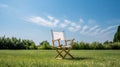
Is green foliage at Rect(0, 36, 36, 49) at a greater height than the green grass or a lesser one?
greater

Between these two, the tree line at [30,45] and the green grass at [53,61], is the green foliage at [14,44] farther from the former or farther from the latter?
the green grass at [53,61]

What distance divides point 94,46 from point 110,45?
63.4 inches

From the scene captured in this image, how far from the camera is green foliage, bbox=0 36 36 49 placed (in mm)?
18812

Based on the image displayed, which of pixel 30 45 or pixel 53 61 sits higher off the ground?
pixel 30 45

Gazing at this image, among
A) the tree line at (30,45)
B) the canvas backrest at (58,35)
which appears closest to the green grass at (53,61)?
the canvas backrest at (58,35)

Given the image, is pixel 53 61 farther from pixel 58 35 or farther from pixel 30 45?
pixel 30 45

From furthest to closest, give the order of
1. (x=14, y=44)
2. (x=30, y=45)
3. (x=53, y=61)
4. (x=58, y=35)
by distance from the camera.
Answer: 1. (x=30, y=45)
2. (x=14, y=44)
3. (x=58, y=35)
4. (x=53, y=61)

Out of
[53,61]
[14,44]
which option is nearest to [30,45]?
[14,44]

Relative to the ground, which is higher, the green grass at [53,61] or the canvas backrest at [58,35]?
the canvas backrest at [58,35]

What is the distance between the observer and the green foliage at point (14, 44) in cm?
1881

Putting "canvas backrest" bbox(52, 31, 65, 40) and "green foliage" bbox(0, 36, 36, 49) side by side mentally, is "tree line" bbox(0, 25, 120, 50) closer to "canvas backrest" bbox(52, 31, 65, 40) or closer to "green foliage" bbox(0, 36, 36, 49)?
"green foliage" bbox(0, 36, 36, 49)

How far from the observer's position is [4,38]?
19.1m

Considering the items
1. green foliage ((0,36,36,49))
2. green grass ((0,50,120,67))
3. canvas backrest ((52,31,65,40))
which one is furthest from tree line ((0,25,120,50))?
green grass ((0,50,120,67))

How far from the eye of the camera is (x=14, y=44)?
19.1 meters
